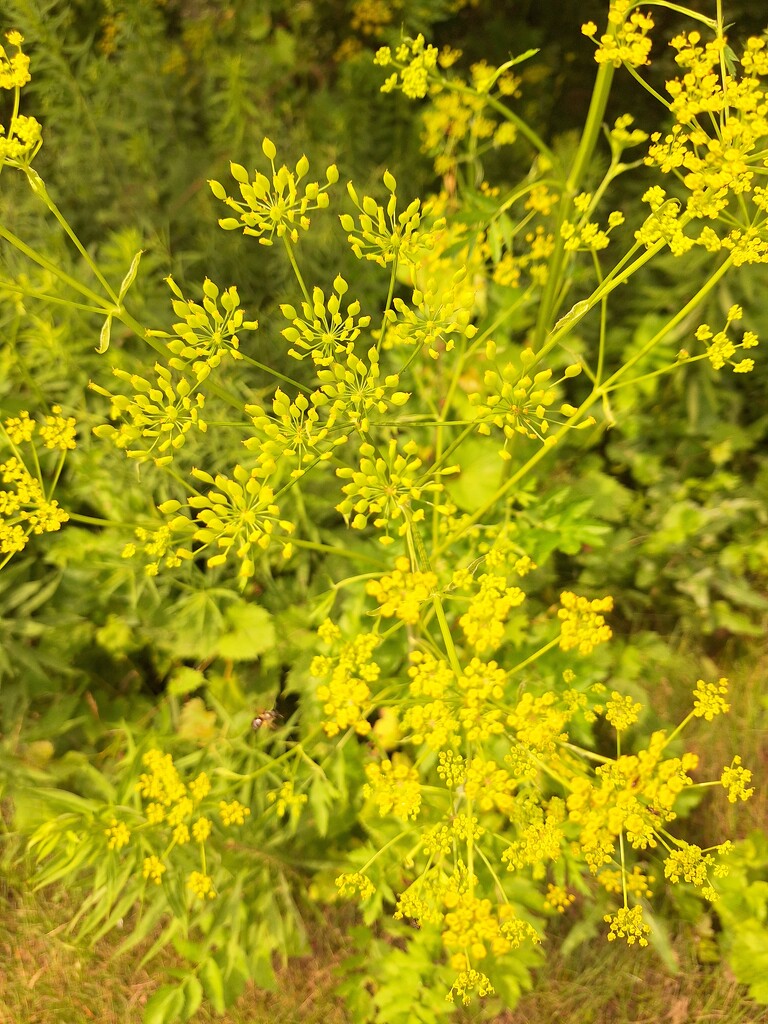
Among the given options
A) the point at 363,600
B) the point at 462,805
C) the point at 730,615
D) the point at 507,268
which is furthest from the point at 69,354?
the point at 730,615

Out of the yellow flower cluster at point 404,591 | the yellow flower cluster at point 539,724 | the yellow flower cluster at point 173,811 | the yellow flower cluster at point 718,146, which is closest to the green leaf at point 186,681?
the yellow flower cluster at point 173,811

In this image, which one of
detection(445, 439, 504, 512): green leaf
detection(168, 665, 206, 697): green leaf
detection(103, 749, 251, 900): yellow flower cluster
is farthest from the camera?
detection(168, 665, 206, 697): green leaf

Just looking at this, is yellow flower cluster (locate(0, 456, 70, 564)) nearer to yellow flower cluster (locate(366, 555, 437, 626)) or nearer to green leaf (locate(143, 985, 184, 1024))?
yellow flower cluster (locate(366, 555, 437, 626))

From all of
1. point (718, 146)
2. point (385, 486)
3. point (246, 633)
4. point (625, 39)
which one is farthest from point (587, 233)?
point (246, 633)

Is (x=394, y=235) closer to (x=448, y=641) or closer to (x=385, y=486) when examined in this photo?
(x=385, y=486)

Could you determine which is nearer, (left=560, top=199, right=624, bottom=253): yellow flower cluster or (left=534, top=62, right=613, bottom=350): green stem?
(left=560, top=199, right=624, bottom=253): yellow flower cluster

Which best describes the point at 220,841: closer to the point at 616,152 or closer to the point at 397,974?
the point at 397,974

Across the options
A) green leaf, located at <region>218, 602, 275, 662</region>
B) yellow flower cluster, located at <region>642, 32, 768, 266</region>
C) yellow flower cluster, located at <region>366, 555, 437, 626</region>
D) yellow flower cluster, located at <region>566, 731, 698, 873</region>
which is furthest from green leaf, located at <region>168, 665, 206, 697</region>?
yellow flower cluster, located at <region>642, 32, 768, 266</region>
